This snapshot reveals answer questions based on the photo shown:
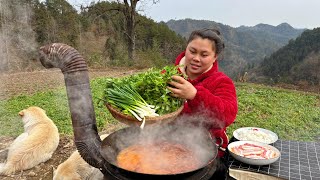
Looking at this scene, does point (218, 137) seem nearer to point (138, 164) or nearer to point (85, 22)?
point (138, 164)

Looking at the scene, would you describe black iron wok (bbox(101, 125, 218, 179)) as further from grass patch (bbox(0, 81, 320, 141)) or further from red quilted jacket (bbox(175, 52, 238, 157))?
grass patch (bbox(0, 81, 320, 141))

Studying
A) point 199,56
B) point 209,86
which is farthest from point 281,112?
point 199,56

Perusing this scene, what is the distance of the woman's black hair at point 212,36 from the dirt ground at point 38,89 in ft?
10.5

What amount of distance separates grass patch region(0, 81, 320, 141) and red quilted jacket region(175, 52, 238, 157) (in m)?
3.36

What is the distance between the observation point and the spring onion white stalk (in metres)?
2.42

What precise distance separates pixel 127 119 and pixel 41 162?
3176 mm

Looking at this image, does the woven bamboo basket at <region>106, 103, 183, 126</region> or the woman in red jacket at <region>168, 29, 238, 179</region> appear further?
the woman in red jacket at <region>168, 29, 238, 179</region>

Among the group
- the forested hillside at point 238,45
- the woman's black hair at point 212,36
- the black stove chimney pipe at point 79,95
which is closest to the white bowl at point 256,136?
the woman's black hair at point 212,36

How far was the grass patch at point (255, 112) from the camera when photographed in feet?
23.6

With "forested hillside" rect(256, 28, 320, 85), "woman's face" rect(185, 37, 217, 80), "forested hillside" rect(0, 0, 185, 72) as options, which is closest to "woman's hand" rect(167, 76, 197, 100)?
"woman's face" rect(185, 37, 217, 80)

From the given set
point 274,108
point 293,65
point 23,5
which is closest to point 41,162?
point 274,108

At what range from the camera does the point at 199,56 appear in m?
3.13

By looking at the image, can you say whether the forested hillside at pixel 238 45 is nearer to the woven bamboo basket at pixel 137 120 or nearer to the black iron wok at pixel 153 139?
the black iron wok at pixel 153 139

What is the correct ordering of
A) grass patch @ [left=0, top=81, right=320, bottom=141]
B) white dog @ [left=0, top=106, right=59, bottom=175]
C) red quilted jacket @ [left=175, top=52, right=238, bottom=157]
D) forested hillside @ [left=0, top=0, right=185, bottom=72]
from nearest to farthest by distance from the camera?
red quilted jacket @ [left=175, top=52, right=238, bottom=157], white dog @ [left=0, top=106, right=59, bottom=175], grass patch @ [left=0, top=81, right=320, bottom=141], forested hillside @ [left=0, top=0, right=185, bottom=72]
